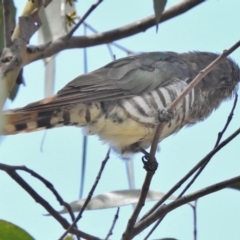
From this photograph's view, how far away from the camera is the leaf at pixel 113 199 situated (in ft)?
6.48

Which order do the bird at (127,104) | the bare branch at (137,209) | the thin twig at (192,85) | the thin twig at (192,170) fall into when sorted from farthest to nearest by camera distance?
the bird at (127,104) < the thin twig at (192,170) < the bare branch at (137,209) < the thin twig at (192,85)

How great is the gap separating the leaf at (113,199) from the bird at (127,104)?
252mm

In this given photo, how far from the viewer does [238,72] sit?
3.25 meters

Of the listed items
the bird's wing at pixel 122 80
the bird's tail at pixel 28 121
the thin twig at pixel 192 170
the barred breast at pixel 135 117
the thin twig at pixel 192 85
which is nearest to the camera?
the thin twig at pixel 192 85

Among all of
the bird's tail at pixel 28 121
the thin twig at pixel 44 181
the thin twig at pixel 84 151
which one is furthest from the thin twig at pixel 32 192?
the thin twig at pixel 84 151

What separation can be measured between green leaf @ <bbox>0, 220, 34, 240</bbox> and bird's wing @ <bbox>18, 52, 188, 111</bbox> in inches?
18.6

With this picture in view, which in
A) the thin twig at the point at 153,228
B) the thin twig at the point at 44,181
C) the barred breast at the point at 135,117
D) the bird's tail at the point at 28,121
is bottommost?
the thin twig at the point at 153,228

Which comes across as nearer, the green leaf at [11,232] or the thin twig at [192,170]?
the green leaf at [11,232]

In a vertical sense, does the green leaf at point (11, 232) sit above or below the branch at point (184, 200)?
below

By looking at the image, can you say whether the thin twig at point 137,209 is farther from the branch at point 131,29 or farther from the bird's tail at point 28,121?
the branch at point 131,29

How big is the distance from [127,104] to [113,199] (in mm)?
514

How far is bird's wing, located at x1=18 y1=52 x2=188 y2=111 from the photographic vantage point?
86.6 inches

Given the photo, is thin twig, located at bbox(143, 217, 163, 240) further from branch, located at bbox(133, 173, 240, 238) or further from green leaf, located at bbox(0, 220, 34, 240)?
green leaf, located at bbox(0, 220, 34, 240)

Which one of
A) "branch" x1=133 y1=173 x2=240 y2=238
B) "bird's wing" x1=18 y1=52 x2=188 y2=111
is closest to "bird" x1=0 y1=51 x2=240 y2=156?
"bird's wing" x1=18 y1=52 x2=188 y2=111
